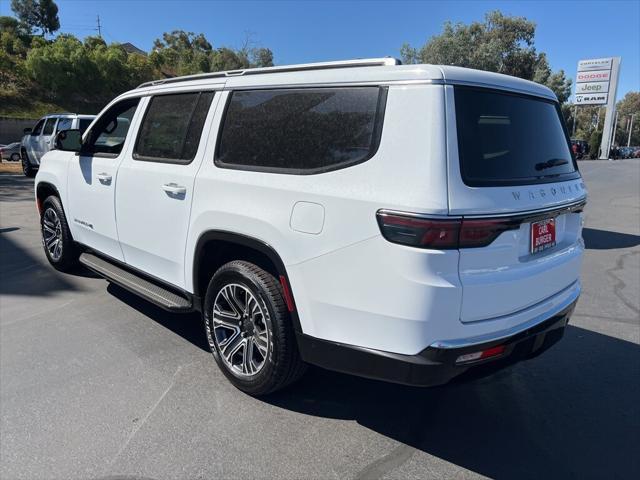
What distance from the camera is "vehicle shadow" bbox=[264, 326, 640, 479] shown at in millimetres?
2637

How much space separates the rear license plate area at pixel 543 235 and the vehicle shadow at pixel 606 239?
20.1 ft

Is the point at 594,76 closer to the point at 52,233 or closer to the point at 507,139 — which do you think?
the point at 52,233

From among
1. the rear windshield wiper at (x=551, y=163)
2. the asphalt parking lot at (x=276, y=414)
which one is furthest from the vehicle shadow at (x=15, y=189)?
the rear windshield wiper at (x=551, y=163)

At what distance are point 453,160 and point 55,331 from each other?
3636 mm

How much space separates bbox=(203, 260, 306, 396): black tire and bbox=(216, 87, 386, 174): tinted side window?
0.65 m

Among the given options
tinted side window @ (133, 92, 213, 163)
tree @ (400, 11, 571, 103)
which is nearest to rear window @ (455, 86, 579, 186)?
tinted side window @ (133, 92, 213, 163)

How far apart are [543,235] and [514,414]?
3.92 ft

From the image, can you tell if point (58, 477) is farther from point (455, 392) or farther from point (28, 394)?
point (455, 392)

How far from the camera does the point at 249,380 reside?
3.11 metres

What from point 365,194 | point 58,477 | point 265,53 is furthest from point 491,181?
point 265,53

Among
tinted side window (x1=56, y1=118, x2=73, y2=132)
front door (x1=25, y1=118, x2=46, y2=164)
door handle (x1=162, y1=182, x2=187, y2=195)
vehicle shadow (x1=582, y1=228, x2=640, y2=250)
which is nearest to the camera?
door handle (x1=162, y1=182, x2=187, y2=195)

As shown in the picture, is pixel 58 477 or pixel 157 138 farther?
pixel 157 138

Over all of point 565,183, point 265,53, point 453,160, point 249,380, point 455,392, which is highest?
point 265,53

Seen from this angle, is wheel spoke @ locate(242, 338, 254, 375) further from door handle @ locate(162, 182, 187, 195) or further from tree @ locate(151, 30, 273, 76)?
tree @ locate(151, 30, 273, 76)
